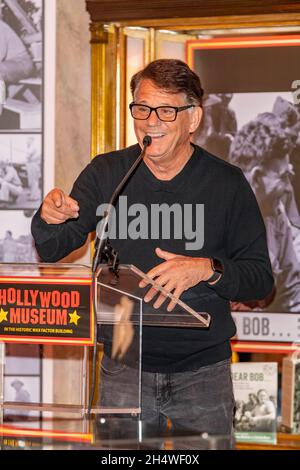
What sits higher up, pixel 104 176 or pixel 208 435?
pixel 104 176

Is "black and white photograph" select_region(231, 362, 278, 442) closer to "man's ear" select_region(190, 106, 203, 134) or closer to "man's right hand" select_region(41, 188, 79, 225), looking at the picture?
"man's ear" select_region(190, 106, 203, 134)

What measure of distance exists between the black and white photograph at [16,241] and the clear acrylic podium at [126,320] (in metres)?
1.74

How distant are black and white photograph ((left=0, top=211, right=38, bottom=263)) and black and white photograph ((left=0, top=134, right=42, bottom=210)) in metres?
0.06

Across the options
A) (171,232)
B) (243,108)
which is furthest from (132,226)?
(243,108)

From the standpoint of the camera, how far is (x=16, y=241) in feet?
11.7

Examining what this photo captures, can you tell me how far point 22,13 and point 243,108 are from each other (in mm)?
1021

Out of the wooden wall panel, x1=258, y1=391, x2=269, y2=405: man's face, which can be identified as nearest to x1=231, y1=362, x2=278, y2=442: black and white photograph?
x1=258, y1=391, x2=269, y2=405: man's face

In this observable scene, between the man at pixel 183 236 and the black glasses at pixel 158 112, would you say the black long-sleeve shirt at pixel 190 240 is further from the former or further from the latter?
the black glasses at pixel 158 112

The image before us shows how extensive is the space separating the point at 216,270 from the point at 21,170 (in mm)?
1710

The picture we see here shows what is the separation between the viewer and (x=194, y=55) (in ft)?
12.0

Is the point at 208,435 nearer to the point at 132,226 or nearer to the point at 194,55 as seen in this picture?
the point at 132,226

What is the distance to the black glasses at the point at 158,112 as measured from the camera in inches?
87.4

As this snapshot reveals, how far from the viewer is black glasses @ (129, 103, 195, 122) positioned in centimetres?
222

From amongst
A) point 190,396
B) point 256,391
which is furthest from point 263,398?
point 190,396
